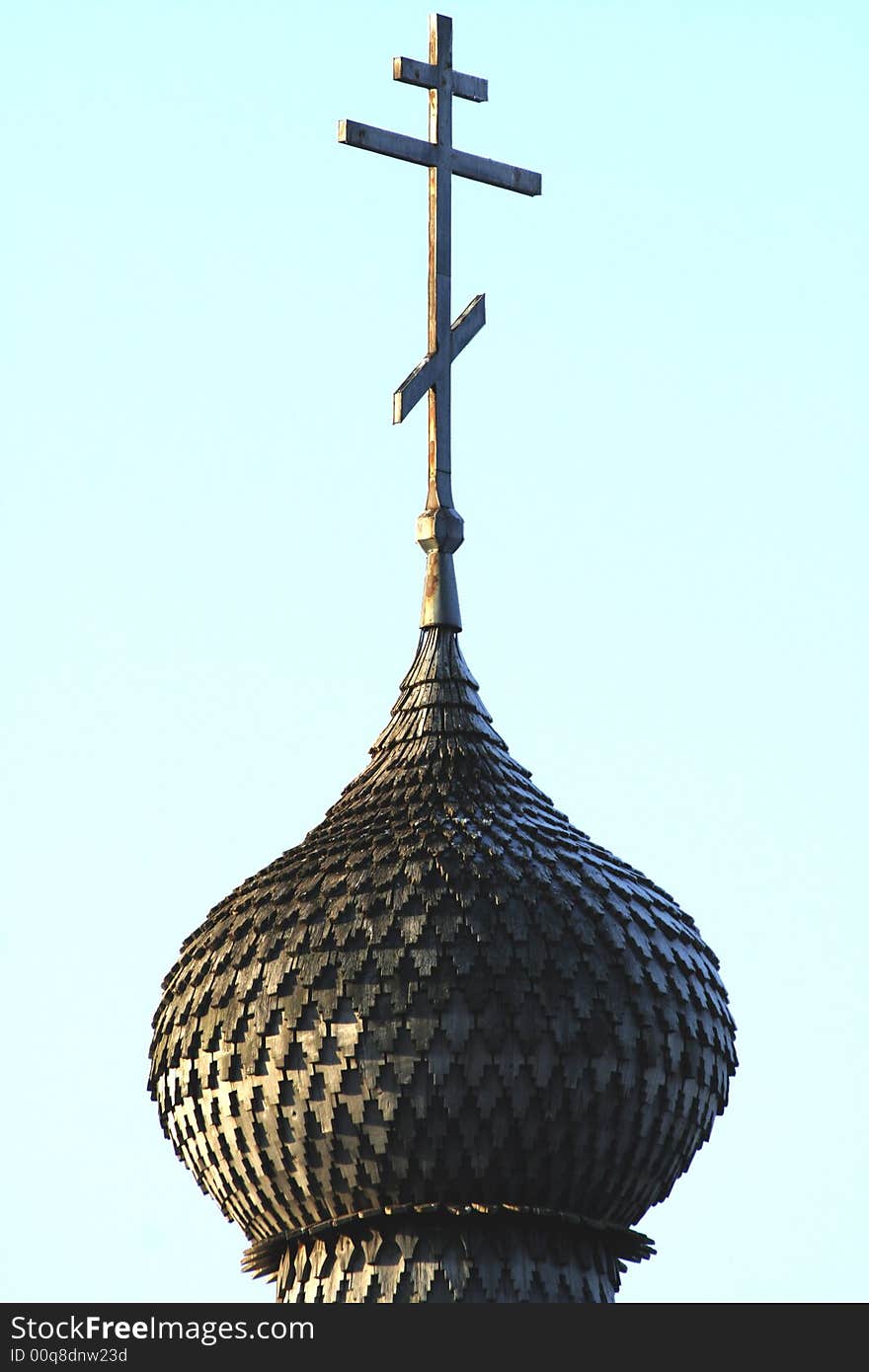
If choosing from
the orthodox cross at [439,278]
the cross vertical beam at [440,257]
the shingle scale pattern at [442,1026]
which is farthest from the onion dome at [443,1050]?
the cross vertical beam at [440,257]

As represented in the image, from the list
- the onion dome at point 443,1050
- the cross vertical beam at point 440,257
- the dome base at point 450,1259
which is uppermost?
the cross vertical beam at point 440,257

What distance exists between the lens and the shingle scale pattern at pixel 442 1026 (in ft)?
135

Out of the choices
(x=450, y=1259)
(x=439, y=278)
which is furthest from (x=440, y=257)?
(x=450, y=1259)

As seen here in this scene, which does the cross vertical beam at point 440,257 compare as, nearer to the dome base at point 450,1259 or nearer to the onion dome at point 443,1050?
the onion dome at point 443,1050

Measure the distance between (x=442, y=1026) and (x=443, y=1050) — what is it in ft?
0.80

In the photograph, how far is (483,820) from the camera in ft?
142

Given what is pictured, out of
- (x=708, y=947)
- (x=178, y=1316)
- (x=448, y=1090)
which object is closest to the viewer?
(x=178, y=1316)

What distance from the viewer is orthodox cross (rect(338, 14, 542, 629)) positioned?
148 ft

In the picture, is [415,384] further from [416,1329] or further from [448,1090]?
[416,1329]

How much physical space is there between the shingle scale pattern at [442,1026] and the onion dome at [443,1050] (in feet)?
0.07

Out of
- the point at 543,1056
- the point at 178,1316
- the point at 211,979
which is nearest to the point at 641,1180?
the point at 543,1056

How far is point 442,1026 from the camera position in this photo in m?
41.2

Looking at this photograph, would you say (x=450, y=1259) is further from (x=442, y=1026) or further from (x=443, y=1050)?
(x=442, y=1026)

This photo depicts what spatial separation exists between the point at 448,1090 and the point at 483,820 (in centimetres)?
336
